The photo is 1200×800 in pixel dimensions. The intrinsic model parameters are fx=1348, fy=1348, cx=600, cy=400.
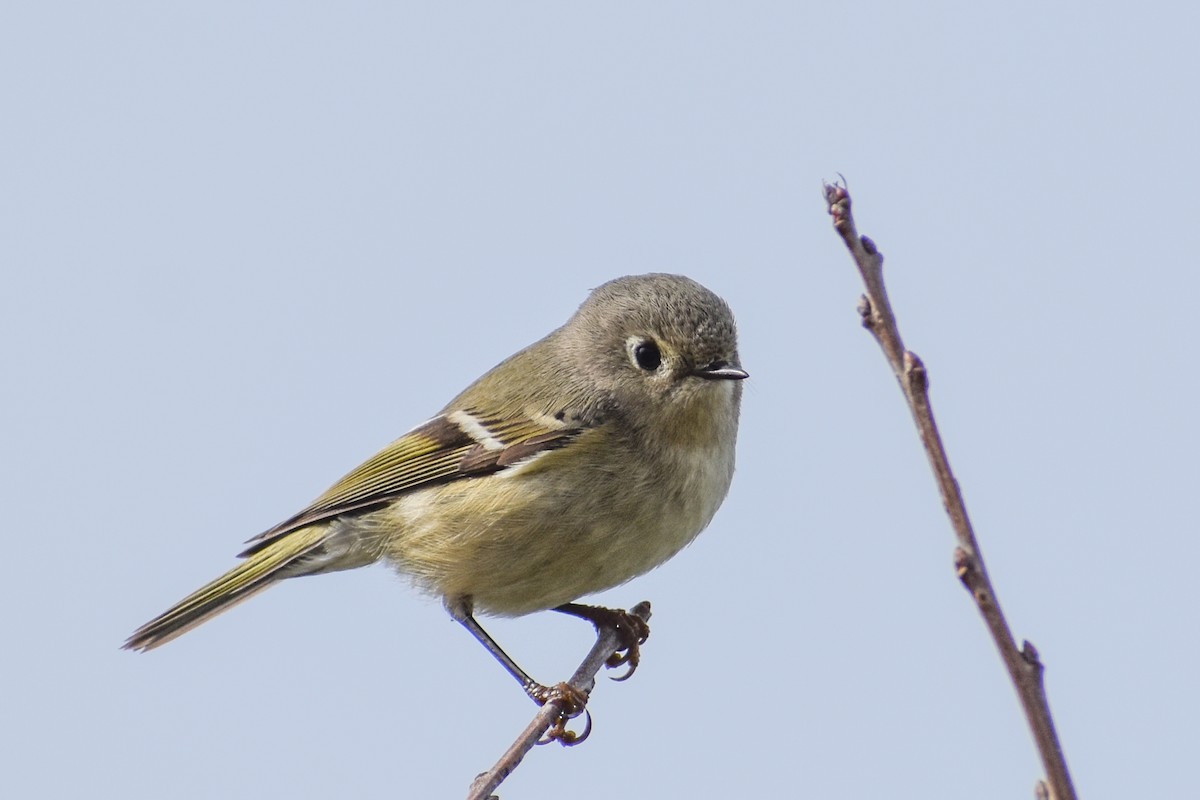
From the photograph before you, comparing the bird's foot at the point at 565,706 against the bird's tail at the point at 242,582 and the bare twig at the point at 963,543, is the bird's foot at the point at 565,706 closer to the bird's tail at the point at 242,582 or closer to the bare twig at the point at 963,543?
the bird's tail at the point at 242,582

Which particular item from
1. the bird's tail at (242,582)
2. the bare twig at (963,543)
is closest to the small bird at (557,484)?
the bird's tail at (242,582)

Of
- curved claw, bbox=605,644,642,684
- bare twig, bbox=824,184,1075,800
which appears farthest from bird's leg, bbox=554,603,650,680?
bare twig, bbox=824,184,1075,800

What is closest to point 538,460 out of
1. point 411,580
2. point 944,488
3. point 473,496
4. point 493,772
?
point 473,496

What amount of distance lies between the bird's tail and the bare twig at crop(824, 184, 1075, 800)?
10.4 ft

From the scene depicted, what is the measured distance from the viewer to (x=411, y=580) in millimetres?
4156

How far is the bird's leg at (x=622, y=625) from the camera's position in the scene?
13.7 feet

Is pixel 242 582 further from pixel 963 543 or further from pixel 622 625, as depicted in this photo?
pixel 963 543

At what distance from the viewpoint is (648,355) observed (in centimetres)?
401

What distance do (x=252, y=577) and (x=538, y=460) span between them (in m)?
1.06

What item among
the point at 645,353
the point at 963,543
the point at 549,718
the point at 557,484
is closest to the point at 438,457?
the point at 557,484

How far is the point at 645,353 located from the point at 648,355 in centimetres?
1

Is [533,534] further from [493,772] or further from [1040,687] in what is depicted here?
[1040,687]

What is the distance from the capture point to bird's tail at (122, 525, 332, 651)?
427 cm

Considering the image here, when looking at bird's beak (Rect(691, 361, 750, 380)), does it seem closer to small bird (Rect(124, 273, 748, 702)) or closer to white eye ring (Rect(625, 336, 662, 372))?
small bird (Rect(124, 273, 748, 702))
